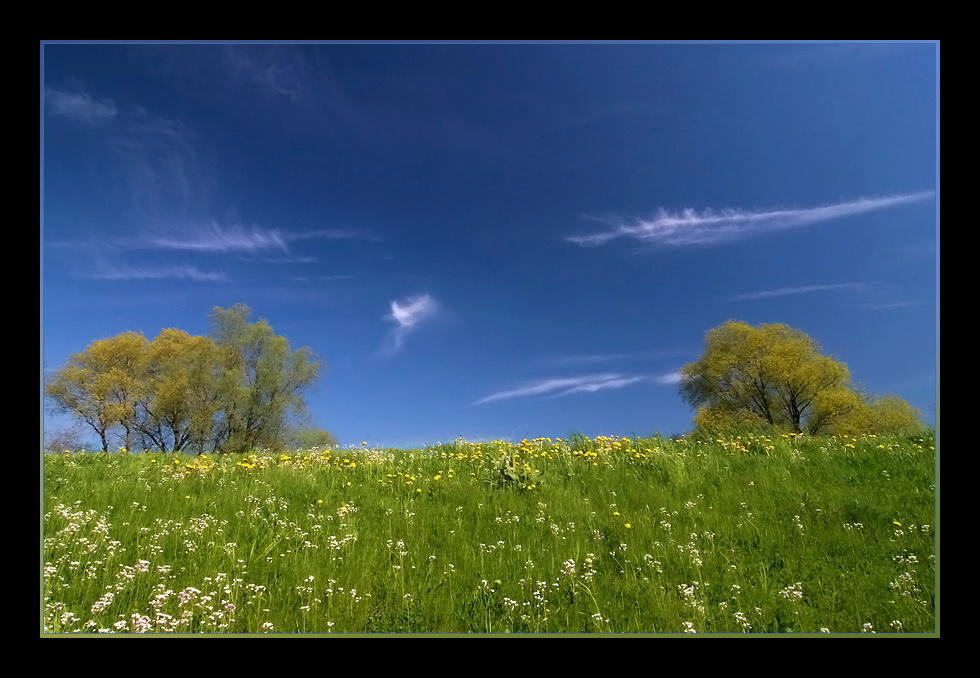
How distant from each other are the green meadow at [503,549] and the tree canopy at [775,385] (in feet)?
22.0

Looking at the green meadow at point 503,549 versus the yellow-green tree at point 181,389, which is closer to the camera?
the green meadow at point 503,549

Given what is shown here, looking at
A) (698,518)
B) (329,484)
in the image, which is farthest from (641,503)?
(329,484)

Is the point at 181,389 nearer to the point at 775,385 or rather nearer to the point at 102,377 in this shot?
the point at 102,377

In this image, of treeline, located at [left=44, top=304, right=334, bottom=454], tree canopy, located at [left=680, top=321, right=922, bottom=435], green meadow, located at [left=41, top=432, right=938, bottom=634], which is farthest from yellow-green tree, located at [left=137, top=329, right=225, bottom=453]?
tree canopy, located at [left=680, top=321, right=922, bottom=435]

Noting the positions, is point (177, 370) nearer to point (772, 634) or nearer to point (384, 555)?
point (384, 555)

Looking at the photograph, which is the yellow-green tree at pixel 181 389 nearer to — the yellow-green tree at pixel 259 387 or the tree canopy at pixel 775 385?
the yellow-green tree at pixel 259 387

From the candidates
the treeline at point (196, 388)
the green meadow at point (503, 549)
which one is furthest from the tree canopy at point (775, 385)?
the treeline at point (196, 388)

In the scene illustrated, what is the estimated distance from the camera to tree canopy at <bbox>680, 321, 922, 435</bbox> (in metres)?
15.4

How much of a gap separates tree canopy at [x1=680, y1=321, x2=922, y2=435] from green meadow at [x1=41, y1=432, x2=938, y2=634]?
6.70 metres

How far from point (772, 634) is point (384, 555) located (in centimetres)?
361

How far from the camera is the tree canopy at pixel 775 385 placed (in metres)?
15.4

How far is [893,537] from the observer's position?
582 cm

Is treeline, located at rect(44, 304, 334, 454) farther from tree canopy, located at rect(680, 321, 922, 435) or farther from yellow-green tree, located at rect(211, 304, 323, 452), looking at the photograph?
tree canopy, located at rect(680, 321, 922, 435)

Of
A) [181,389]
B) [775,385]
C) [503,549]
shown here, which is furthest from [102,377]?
[775,385]
